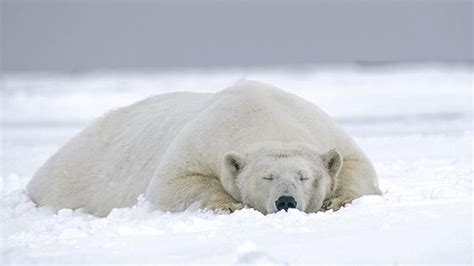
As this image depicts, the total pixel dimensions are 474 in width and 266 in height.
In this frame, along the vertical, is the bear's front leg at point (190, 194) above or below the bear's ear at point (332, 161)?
below

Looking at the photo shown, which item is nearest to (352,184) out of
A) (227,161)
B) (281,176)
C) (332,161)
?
(332,161)

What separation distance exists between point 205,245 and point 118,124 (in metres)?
3.26

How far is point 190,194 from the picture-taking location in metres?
5.43

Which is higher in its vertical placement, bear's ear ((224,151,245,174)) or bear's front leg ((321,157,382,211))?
bear's ear ((224,151,245,174))

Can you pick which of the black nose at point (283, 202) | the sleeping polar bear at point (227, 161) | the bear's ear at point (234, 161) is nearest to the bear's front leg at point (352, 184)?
the sleeping polar bear at point (227, 161)

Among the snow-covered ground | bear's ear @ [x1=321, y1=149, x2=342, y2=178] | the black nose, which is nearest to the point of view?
the snow-covered ground

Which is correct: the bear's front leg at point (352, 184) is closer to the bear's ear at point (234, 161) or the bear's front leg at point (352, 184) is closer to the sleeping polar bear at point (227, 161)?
the sleeping polar bear at point (227, 161)

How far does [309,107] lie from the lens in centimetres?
601

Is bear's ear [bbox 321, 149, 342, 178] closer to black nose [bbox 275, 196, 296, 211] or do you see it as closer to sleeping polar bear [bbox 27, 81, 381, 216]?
sleeping polar bear [bbox 27, 81, 381, 216]

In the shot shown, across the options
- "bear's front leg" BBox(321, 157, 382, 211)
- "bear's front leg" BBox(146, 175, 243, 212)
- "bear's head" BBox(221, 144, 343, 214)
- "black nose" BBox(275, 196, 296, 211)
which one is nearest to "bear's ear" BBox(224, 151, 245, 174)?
"bear's head" BBox(221, 144, 343, 214)

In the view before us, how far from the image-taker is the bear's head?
500cm

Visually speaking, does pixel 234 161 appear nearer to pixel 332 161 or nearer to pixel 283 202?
pixel 283 202

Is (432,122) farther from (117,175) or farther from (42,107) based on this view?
(42,107)

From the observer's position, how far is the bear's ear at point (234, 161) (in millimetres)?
5223
